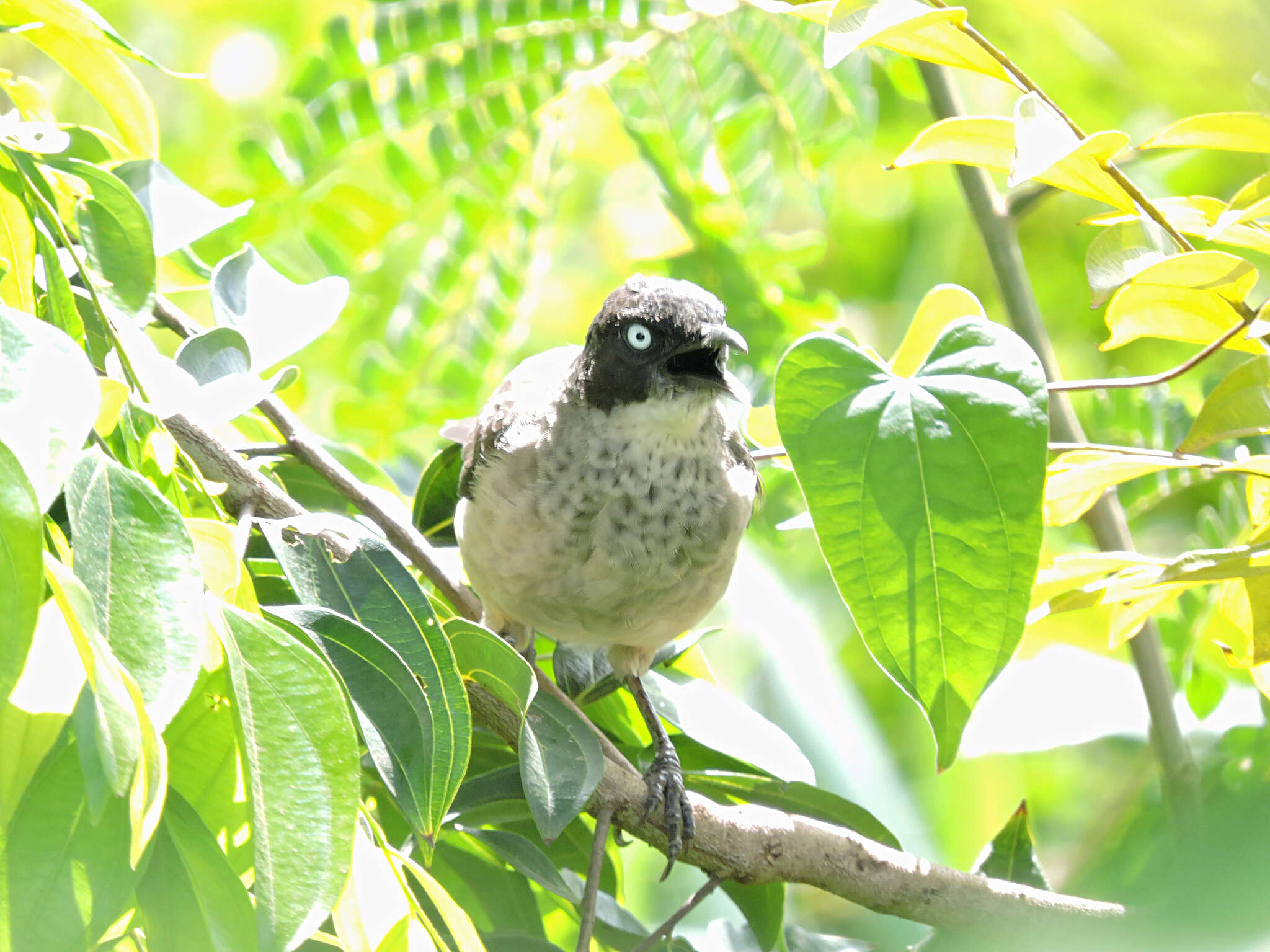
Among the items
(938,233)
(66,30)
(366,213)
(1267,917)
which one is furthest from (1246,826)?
(938,233)

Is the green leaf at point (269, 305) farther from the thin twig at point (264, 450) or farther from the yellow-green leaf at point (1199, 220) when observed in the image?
the yellow-green leaf at point (1199, 220)

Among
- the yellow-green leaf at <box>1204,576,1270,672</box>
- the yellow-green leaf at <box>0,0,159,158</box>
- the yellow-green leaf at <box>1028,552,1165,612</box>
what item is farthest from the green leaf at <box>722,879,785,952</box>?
the yellow-green leaf at <box>0,0,159,158</box>

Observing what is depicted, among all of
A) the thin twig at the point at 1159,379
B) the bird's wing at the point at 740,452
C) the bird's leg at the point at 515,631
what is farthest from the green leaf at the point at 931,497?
the bird's leg at the point at 515,631

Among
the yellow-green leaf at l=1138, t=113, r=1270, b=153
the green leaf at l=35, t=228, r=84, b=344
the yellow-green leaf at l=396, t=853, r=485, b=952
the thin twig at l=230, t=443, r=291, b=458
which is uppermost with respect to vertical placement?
the green leaf at l=35, t=228, r=84, b=344

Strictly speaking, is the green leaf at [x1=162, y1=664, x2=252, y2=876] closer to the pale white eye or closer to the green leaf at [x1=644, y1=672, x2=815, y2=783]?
the green leaf at [x1=644, y1=672, x2=815, y2=783]

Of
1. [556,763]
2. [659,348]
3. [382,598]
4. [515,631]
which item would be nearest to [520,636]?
[515,631]

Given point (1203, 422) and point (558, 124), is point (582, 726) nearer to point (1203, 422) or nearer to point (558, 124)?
point (1203, 422)

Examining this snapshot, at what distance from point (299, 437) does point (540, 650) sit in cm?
71

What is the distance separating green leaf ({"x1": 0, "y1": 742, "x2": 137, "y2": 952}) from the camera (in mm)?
669

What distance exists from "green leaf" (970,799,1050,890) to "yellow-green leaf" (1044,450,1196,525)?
1.27 feet

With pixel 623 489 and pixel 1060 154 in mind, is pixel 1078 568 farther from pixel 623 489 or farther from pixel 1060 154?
pixel 623 489

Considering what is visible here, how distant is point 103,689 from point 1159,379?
96 centimetres

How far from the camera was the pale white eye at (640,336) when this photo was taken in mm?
1816

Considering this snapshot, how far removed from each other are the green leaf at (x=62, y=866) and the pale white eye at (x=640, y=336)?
1225 mm
